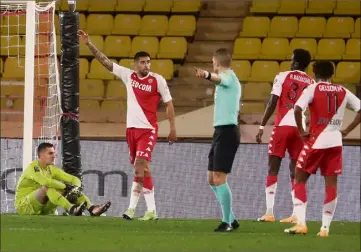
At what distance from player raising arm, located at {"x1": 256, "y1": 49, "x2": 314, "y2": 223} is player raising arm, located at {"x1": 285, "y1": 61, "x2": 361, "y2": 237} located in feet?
5.24

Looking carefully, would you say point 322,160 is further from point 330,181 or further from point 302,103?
point 302,103

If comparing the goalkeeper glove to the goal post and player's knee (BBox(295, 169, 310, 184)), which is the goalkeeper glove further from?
player's knee (BBox(295, 169, 310, 184))

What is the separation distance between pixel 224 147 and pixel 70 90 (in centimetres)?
322

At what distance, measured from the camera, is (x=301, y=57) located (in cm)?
1088

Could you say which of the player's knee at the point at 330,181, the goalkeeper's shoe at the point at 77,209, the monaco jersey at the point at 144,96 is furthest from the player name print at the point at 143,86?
the player's knee at the point at 330,181

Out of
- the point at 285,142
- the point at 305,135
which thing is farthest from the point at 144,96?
the point at 305,135

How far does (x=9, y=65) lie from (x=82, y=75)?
133 centimetres

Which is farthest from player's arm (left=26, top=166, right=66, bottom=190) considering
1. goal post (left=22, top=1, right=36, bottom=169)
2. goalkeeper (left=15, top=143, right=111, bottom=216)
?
goal post (left=22, top=1, right=36, bottom=169)

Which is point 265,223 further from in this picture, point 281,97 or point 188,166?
point 188,166

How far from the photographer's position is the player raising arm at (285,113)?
431 inches

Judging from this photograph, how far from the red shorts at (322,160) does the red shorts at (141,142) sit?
6.93 feet

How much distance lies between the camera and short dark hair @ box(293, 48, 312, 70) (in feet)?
35.6

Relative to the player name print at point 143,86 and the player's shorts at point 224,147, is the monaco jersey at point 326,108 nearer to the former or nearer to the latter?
the player's shorts at point 224,147

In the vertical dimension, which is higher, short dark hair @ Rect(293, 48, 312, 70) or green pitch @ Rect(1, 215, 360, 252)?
short dark hair @ Rect(293, 48, 312, 70)
